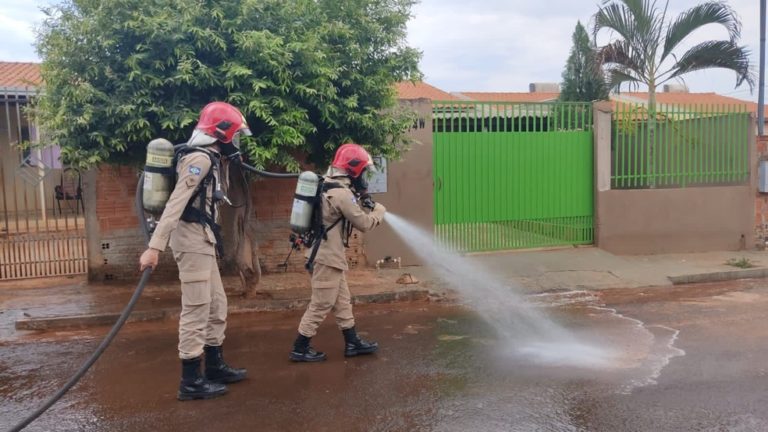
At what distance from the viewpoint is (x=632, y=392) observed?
14.6 ft

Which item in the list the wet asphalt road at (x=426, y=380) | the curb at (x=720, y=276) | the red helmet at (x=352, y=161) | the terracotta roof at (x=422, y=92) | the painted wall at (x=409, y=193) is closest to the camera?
the wet asphalt road at (x=426, y=380)

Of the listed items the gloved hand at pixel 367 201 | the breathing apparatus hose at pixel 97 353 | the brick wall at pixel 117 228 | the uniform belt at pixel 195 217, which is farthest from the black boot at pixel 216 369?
the brick wall at pixel 117 228

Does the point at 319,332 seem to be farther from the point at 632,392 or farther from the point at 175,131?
the point at 632,392

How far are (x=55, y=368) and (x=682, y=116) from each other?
32.1 ft

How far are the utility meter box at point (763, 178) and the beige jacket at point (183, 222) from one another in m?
9.85

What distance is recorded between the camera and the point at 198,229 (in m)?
4.40

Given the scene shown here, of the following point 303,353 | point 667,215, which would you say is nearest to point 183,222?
point 303,353

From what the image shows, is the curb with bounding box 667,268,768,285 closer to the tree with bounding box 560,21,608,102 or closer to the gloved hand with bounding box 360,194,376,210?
the gloved hand with bounding box 360,194,376,210

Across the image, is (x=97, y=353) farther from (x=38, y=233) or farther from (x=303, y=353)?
(x=38, y=233)

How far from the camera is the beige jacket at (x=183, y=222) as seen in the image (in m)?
4.11

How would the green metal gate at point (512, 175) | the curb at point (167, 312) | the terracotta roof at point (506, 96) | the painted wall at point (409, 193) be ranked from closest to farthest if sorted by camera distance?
the curb at point (167, 312), the painted wall at point (409, 193), the green metal gate at point (512, 175), the terracotta roof at point (506, 96)

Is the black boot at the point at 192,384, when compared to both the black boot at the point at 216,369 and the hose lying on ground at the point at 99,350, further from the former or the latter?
the hose lying on ground at the point at 99,350

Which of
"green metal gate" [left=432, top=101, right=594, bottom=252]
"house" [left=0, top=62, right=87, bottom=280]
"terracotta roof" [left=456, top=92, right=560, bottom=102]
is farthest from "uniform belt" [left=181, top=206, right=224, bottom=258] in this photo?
"terracotta roof" [left=456, top=92, right=560, bottom=102]

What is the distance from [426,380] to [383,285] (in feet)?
11.6
